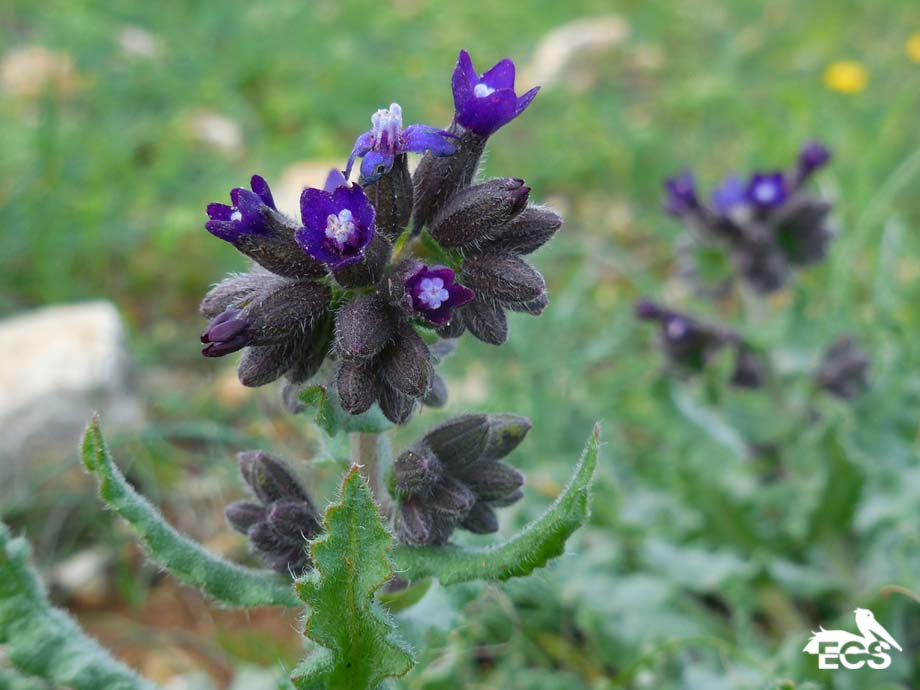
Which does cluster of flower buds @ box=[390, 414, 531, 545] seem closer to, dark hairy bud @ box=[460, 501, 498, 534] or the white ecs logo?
dark hairy bud @ box=[460, 501, 498, 534]

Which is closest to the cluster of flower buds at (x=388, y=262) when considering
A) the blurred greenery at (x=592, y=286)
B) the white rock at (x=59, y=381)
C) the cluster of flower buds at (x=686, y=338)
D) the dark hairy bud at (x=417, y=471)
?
the dark hairy bud at (x=417, y=471)

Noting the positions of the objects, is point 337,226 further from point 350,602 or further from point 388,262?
point 350,602

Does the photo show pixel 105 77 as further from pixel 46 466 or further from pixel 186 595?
pixel 186 595

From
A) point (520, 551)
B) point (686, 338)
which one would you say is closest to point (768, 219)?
point (686, 338)

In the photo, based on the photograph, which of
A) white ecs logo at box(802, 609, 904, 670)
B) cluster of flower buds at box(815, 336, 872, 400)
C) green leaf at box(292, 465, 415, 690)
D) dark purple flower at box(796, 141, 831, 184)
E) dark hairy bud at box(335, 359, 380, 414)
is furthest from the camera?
dark purple flower at box(796, 141, 831, 184)

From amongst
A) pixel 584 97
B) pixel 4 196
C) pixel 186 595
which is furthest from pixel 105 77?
pixel 186 595

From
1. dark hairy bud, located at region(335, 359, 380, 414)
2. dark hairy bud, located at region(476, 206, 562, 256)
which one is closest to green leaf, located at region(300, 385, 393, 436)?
dark hairy bud, located at region(335, 359, 380, 414)
